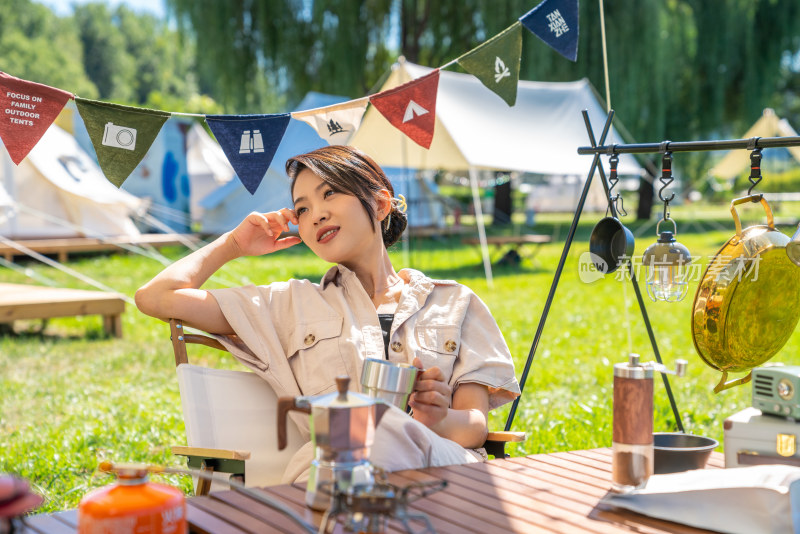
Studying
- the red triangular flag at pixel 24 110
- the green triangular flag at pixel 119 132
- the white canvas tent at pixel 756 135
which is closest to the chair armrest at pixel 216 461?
the green triangular flag at pixel 119 132

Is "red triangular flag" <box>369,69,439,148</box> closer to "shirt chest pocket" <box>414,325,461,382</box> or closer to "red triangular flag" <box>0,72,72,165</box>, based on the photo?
"shirt chest pocket" <box>414,325,461,382</box>

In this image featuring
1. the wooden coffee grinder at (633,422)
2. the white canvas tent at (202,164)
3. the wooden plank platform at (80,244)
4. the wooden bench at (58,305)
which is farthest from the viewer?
the white canvas tent at (202,164)

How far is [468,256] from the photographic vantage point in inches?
519

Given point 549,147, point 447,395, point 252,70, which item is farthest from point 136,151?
point 252,70

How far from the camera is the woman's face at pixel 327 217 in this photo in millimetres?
2359

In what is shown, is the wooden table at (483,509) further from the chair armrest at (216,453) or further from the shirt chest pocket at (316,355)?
the shirt chest pocket at (316,355)

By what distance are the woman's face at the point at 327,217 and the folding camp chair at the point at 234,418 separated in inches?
16.8

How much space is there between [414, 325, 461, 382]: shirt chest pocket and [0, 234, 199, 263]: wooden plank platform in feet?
30.6

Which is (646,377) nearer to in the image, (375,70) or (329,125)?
(329,125)

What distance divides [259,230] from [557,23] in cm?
147

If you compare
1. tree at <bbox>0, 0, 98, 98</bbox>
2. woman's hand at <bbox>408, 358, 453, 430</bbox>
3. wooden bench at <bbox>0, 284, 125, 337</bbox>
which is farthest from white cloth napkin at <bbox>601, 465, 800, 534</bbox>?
tree at <bbox>0, 0, 98, 98</bbox>

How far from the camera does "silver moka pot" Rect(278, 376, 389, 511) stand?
51.4 inches

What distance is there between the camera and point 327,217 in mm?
2363

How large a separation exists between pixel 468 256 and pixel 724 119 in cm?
1100
